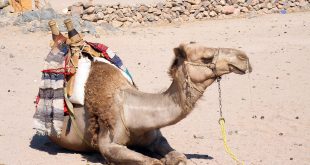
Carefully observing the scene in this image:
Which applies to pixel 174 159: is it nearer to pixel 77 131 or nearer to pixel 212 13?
pixel 77 131

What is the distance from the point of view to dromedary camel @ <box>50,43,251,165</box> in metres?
5.58

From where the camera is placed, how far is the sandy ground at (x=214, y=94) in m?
7.15

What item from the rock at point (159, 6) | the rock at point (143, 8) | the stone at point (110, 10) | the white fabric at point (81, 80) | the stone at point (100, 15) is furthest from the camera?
the rock at point (159, 6)

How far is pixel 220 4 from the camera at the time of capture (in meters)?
21.8

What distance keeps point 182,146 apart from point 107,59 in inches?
54.9

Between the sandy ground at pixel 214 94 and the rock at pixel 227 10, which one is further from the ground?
the rock at pixel 227 10

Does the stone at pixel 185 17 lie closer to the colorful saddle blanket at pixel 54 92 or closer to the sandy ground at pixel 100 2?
the sandy ground at pixel 100 2

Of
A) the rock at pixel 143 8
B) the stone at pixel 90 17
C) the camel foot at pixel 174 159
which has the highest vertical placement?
the rock at pixel 143 8

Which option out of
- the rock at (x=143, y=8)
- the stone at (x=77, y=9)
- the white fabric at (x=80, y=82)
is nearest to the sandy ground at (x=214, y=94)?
the white fabric at (x=80, y=82)

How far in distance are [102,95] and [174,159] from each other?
100 cm

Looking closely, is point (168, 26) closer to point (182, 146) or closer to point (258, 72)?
point (258, 72)

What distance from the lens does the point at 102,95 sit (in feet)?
21.0

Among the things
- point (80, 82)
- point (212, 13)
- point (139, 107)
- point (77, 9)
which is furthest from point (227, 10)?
point (139, 107)

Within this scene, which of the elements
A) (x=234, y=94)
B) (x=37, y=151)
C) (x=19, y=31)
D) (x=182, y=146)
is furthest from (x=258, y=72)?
(x=19, y=31)
